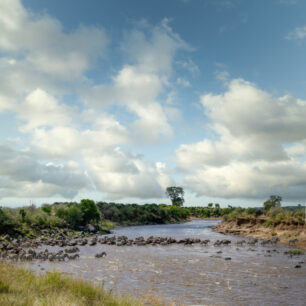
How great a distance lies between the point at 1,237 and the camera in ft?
117

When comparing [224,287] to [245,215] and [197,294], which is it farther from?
[245,215]

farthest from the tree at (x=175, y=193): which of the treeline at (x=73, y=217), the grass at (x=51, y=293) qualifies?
the grass at (x=51, y=293)

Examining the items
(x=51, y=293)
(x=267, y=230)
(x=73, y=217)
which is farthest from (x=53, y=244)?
(x=267, y=230)

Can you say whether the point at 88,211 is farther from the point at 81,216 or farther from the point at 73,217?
the point at 73,217

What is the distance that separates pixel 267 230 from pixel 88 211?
34.5 meters

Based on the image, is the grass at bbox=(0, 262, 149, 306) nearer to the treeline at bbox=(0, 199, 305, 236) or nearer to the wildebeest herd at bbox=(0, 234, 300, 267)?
the wildebeest herd at bbox=(0, 234, 300, 267)

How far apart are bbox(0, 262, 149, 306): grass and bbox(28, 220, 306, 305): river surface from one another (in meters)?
3.32

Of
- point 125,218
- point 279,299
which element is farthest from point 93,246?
point 125,218

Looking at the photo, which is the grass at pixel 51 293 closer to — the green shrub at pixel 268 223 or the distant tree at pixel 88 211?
the green shrub at pixel 268 223

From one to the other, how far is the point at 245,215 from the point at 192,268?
119 feet

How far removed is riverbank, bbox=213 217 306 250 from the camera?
36469 millimetres

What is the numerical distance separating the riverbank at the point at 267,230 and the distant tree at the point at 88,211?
26566 millimetres

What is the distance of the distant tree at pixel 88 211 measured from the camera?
194 ft

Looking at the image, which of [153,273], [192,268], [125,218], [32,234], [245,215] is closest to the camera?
[153,273]
